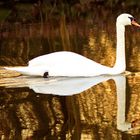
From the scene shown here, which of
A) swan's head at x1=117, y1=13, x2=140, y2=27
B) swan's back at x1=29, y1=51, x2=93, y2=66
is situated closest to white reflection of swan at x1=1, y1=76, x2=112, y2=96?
swan's back at x1=29, y1=51, x2=93, y2=66

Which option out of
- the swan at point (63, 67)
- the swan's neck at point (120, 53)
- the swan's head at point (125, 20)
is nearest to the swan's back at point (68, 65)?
the swan at point (63, 67)

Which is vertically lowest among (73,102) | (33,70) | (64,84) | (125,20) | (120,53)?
(73,102)

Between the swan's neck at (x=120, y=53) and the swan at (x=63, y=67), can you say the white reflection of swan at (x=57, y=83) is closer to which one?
the swan at (x=63, y=67)

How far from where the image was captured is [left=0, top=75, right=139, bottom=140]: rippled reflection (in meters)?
7.11

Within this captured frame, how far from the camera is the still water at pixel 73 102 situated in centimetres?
709

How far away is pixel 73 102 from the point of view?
856cm

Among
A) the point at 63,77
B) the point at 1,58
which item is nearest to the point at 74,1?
the point at 1,58

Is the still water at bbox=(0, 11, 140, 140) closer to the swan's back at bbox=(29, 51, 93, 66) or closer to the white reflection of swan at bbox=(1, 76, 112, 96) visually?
the white reflection of swan at bbox=(1, 76, 112, 96)

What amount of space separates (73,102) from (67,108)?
0.29 metres

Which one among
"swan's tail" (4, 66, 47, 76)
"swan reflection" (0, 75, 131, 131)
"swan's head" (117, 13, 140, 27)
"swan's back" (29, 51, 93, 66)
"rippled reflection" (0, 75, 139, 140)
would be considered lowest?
"rippled reflection" (0, 75, 139, 140)

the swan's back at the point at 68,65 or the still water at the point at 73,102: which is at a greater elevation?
the swan's back at the point at 68,65

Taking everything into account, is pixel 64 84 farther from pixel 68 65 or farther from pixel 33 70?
pixel 33 70

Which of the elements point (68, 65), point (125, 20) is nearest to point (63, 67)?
point (68, 65)

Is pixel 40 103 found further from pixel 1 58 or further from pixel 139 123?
pixel 1 58
